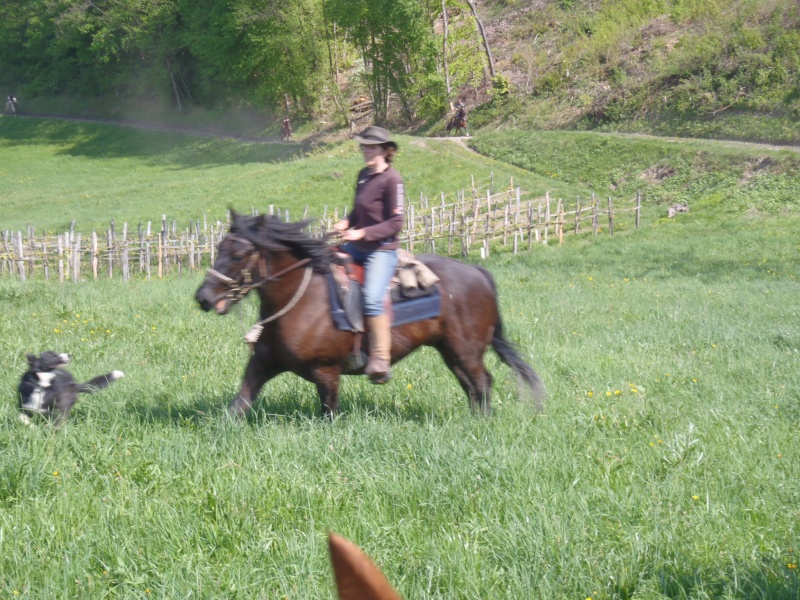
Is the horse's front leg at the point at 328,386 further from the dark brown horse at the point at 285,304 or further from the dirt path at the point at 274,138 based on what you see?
the dirt path at the point at 274,138

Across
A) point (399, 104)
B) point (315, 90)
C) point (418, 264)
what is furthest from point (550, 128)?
point (418, 264)

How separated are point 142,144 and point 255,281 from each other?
57104 mm

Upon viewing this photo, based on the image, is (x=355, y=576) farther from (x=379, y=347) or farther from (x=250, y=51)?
(x=250, y=51)

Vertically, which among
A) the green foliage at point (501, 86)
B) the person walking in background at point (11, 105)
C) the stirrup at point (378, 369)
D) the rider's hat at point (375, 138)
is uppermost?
the person walking in background at point (11, 105)

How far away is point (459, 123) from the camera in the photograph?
153 ft

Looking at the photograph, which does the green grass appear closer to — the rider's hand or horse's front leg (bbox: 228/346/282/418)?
horse's front leg (bbox: 228/346/282/418)

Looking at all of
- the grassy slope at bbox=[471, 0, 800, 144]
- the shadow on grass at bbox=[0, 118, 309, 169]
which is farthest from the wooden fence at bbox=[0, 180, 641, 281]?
the shadow on grass at bbox=[0, 118, 309, 169]

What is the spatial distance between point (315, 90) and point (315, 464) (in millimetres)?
54038

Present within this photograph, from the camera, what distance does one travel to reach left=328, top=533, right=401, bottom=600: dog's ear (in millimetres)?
806

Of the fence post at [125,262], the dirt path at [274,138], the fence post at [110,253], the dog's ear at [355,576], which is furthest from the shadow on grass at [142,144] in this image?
the dog's ear at [355,576]

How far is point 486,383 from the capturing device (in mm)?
7195

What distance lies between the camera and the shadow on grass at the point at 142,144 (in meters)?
51.5

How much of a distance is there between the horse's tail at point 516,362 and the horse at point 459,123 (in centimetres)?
4034

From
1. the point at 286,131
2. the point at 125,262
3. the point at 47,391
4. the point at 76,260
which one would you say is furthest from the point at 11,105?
the point at 47,391
